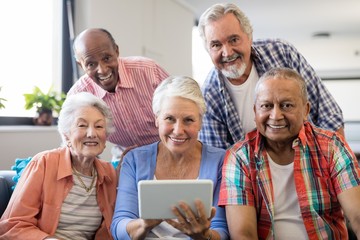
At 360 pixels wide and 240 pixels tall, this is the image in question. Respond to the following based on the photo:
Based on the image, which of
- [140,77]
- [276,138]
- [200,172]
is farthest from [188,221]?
[140,77]

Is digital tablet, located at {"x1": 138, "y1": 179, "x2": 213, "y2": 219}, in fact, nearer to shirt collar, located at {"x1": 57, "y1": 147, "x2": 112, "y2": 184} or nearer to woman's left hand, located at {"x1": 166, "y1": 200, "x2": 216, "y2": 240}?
woman's left hand, located at {"x1": 166, "y1": 200, "x2": 216, "y2": 240}

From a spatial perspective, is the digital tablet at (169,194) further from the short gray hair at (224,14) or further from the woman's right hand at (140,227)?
the short gray hair at (224,14)

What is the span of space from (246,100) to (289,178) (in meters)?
0.59

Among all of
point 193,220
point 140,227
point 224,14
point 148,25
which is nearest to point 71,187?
point 140,227

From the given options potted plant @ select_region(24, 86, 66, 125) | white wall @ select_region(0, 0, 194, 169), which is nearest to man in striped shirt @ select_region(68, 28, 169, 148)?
white wall @ select_region(0, 0, 194, 169)

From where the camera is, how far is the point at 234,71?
2209 millimetres

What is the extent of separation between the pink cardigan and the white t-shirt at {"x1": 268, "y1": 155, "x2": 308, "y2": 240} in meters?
0.67

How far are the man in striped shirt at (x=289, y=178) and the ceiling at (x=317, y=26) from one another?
5259 mm

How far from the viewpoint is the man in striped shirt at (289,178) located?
1743mm

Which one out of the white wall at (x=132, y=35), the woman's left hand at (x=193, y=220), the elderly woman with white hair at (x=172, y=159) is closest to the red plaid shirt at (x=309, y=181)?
the elderly woman with white hair at (x=172, y=159)

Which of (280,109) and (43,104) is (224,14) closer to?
(280,109)

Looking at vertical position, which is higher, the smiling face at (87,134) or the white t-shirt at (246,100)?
the white t-shirt at (246,100)

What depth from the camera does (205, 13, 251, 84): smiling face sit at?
2180 mm

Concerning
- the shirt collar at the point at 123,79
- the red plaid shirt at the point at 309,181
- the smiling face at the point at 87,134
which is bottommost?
the red plaid shirt at the point at 309,181
